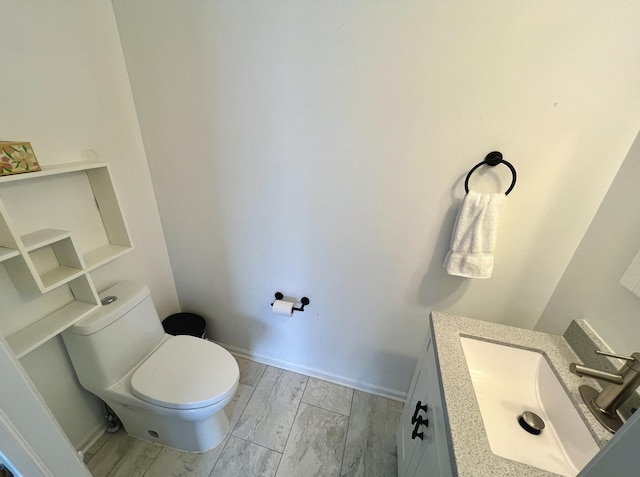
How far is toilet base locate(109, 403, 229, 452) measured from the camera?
49.8 inches

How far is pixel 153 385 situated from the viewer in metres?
1.19

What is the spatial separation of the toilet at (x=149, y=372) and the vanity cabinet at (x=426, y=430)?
32.2 inches

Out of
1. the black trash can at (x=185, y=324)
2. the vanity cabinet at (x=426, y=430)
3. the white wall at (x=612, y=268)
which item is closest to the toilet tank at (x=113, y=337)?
the black trash can at (x=185, y=324)

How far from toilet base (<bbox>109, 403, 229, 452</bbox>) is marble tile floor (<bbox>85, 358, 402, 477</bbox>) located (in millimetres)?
45

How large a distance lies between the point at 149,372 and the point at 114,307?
0.35 meters

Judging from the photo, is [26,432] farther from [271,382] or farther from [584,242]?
[584,242]

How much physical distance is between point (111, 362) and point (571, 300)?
79.0 inches

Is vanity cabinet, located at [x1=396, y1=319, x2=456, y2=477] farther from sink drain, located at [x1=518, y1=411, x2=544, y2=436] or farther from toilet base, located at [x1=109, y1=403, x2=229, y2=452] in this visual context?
toilet base, located at [x1=109, y1=403, x2=229, y2=452]

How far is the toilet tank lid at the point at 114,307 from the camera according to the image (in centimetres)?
110

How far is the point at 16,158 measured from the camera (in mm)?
858

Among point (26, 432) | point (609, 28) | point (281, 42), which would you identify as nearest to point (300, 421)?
point (26, 432)

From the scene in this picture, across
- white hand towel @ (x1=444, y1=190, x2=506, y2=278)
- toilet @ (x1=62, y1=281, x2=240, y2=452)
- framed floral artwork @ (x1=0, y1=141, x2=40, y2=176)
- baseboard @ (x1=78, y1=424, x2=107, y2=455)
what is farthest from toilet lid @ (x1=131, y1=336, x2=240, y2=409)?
white hand towel @ (x1=444, y1=190, x2=506, y2=278)

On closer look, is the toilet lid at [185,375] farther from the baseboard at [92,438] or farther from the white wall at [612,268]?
the white wall at [612,268]

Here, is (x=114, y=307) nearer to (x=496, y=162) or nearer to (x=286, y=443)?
(x=286, y=443)
